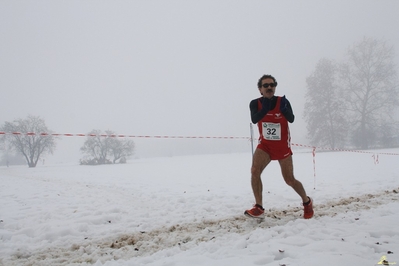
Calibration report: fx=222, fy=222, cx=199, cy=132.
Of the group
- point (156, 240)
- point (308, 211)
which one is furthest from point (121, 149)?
point (308, 211)

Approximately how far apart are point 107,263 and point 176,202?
10.4 ft

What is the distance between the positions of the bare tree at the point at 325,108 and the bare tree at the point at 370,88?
1.27 m

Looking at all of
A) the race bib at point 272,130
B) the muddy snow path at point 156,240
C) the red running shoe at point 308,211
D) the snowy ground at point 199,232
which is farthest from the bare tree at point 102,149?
the red running shoe at point 308,211

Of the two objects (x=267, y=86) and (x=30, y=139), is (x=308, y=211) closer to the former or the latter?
(x=267, y=86)

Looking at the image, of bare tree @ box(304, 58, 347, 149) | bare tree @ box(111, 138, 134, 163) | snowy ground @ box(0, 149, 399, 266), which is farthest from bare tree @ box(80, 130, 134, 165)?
snowy ground @ box(0, 149, 399, 266)

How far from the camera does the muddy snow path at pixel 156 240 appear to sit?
2812 mm

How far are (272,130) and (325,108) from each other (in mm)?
29704

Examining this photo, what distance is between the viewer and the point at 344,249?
235cm

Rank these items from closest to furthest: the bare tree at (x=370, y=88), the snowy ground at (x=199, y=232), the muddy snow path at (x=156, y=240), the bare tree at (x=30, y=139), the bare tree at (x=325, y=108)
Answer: the snowy ground at (x=199, y=232), the muddy snow path at (x=156, y=240), the bare tree at (x=370, y=88), the bare tree at (x=325, y=108), the bare tree at (x=30, y=139)

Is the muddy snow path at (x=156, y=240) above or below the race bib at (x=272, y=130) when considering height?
below

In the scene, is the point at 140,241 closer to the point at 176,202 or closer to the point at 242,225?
the point at 242,225

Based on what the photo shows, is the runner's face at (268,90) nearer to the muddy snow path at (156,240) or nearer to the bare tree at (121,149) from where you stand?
the muddy snow path at (156,240)

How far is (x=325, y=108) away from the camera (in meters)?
29.0

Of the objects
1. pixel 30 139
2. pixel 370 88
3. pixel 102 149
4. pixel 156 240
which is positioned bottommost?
pixel 156 240
